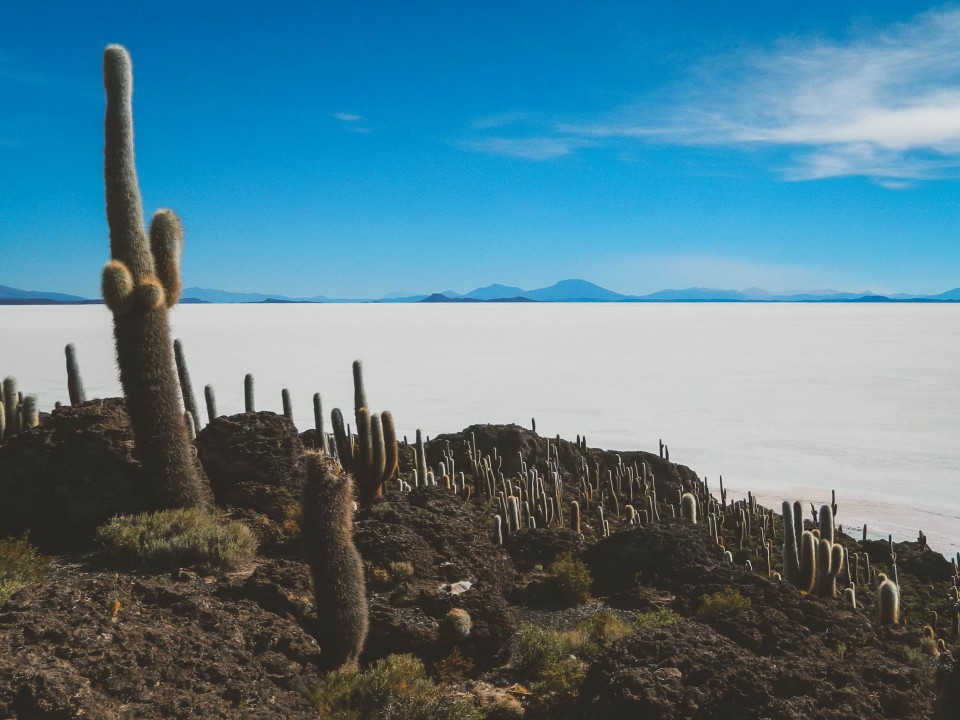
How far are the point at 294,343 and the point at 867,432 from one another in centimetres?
5025

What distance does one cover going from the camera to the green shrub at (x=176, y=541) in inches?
315

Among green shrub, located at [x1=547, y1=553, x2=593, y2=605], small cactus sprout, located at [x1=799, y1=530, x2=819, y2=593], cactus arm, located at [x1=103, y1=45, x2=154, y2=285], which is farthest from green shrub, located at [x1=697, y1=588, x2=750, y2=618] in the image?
cactus arm, located at [x1=103, y1=45, x2=154, y2=285]

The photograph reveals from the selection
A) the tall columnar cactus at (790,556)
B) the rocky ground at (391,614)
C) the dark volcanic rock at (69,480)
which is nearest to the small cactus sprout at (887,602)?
the rocky ground at (391,614)

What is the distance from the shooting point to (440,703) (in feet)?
20.7

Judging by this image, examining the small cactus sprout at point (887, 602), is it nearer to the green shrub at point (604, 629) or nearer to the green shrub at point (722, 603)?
the green shrub at point (722, 603)

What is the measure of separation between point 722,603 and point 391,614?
3.75 m

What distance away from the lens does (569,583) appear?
946 cm

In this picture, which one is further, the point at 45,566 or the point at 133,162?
the point at 133,162

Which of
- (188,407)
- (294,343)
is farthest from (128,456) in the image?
(294,343)

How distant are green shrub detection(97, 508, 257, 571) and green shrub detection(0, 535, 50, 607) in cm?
72

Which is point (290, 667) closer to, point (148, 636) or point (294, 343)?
point (148, 636)

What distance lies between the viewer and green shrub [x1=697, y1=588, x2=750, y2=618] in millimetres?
8420

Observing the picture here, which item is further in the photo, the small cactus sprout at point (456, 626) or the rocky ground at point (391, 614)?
the small cactus sprout at point (456, 626)

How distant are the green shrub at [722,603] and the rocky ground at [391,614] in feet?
0.41
